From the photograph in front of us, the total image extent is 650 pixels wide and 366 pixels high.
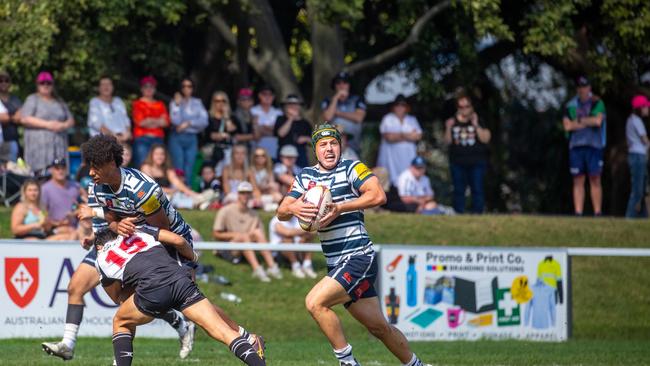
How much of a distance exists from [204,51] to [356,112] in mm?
5253

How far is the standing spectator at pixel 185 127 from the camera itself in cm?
1856

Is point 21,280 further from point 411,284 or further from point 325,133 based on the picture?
point 325,133

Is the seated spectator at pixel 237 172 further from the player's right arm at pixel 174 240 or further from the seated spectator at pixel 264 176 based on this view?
the player's right arm at pixel 174 240

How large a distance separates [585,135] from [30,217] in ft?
29.0

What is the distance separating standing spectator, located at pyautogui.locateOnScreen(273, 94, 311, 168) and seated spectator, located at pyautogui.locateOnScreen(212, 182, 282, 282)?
6.71ft

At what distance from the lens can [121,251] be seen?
8617 millimetres

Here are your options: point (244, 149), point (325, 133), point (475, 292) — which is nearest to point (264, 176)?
point (244, 149)

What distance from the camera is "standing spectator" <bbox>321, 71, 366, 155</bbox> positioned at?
19047mm

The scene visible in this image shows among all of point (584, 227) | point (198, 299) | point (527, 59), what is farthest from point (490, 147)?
point (198, 299)

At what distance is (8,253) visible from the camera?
45.5 feet

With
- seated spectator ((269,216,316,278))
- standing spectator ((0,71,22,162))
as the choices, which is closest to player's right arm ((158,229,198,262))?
seated spectator ((269,216,316,278))

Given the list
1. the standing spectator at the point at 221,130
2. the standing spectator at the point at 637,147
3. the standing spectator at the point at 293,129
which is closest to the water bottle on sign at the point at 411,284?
the standing spectator at the point at 293,129

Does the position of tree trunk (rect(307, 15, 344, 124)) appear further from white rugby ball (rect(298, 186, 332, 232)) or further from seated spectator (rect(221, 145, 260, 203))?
white rugby ball (rect(298, 186, 332, 232))

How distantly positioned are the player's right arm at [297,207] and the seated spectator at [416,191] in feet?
31.7
